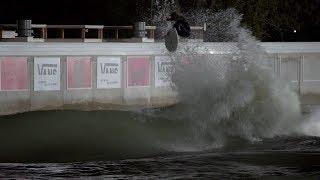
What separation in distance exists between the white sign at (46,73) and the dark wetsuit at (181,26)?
4875mm

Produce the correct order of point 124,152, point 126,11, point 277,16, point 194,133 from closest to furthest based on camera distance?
point 124,152 < point 194,133 < point 126,11 < point 277,16

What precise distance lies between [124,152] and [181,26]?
575 cm

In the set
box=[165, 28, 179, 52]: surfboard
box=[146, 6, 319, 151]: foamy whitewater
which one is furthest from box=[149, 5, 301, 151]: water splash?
box=[165, 28, 179, 52]: surfboard

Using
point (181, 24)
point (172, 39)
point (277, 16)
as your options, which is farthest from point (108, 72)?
point (277, 16)

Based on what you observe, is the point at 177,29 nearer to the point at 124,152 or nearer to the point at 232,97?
the point at 232,97

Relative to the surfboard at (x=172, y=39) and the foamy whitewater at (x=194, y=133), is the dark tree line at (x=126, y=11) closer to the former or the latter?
the foamy whitewater at (x=194, y=133)

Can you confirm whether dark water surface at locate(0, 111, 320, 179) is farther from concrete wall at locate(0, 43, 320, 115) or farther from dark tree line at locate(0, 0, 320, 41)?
dark tree line at locate(0, 0, 320, 41)

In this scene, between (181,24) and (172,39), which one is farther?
(172,39)

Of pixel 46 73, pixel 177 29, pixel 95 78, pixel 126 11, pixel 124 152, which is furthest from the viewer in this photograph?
pixel 126 11

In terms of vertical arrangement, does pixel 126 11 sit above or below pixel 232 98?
above

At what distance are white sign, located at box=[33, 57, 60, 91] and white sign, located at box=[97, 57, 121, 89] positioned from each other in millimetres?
1826

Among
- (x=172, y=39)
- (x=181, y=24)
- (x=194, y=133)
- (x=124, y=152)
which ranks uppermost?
(x=181, y=24)

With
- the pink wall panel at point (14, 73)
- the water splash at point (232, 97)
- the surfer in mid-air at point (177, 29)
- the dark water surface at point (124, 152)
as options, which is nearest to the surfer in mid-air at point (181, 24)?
the surfer in mid-air at point (177, 29)

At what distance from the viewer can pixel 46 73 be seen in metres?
27.2
